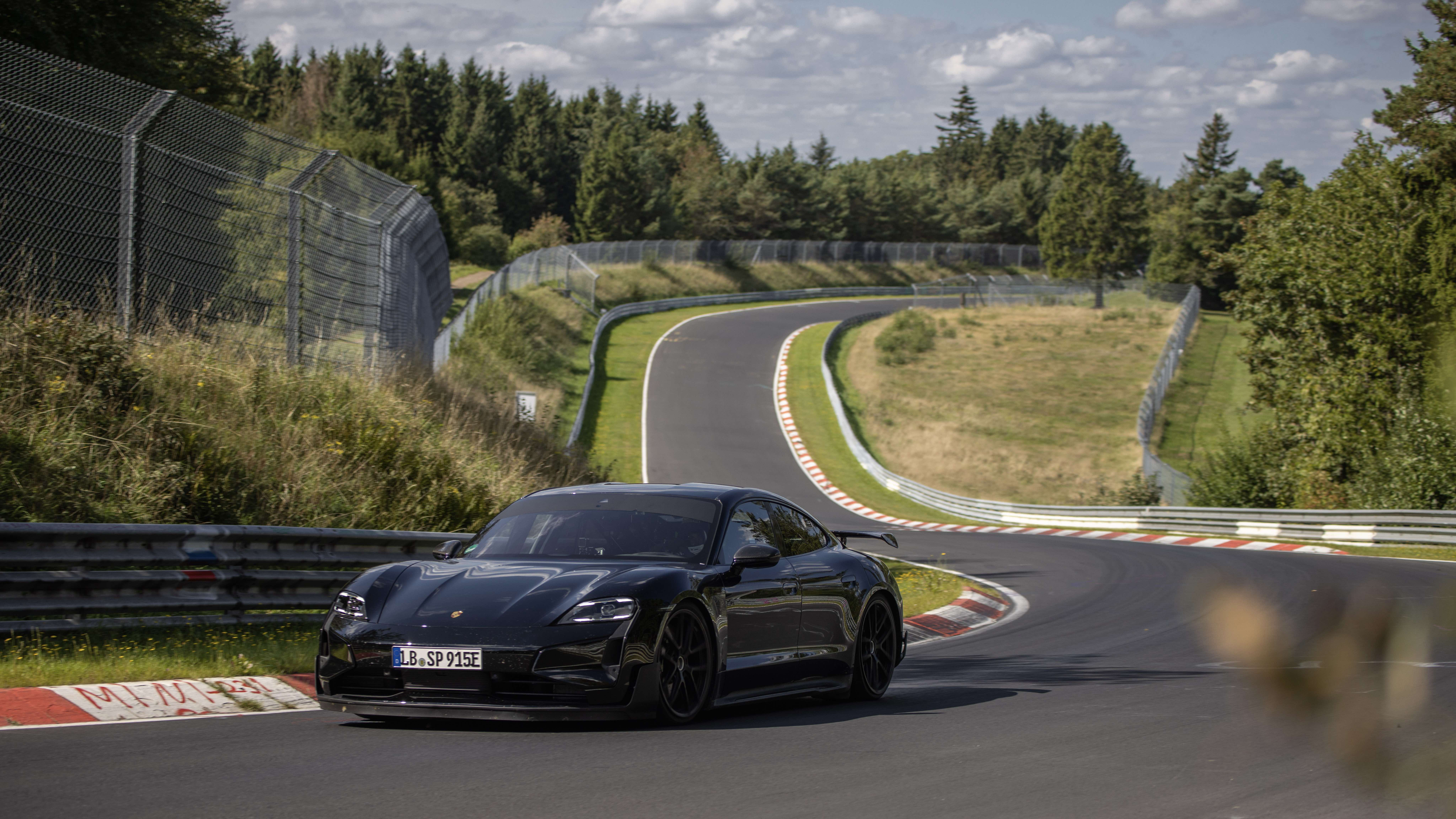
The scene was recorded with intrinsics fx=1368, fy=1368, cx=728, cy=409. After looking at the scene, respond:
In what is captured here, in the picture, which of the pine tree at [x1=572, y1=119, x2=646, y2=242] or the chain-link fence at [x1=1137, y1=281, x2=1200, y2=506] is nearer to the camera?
the chain-link fence at [x1=1137, y1=281, x2=1200, y2=506]

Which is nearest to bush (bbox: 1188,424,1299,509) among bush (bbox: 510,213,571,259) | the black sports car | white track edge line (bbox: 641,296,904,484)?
white track edge line (bbox: 641,296,904,484)

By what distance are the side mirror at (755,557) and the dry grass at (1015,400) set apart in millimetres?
36903

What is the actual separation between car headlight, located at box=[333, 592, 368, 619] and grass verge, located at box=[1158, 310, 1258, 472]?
105ft

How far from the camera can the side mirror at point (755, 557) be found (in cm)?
731

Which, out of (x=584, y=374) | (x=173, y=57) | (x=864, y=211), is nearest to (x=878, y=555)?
(x=173, y=57)

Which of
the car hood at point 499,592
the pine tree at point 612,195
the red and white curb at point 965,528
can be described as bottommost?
the red and white curb at point 965,528

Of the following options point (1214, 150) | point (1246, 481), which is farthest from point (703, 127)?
point (1246, 481)

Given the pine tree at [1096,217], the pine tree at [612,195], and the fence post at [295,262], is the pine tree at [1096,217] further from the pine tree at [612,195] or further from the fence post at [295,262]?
the fence post at [295,262]

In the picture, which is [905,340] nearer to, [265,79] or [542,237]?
[542,237]

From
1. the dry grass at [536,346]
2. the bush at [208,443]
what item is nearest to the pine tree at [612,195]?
the dry grass at [536,346]

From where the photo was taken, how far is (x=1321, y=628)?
41.7 ft

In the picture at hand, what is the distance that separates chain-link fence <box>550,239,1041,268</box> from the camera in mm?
78500

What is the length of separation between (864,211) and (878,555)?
100907 millimetres

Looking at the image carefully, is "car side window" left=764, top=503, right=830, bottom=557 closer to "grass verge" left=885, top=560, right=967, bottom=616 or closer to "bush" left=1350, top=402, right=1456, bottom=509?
"grass verge" left=885, top=560, right=967, bottom=616
